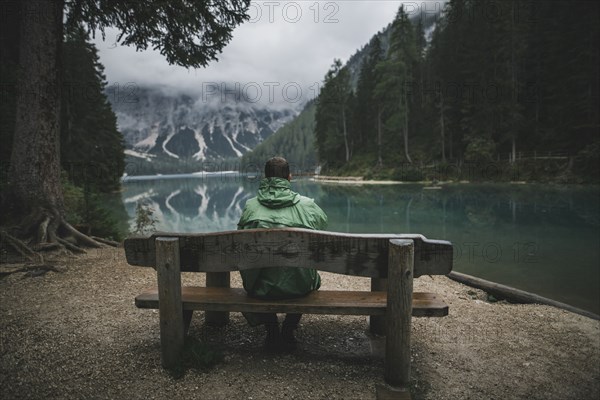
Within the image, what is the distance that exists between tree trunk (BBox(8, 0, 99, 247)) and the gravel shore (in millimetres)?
2143

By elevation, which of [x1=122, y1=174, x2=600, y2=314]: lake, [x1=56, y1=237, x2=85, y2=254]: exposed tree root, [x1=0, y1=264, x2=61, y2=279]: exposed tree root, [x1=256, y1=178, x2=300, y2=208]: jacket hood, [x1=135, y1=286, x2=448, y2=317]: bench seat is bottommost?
[x1=122, y1=174, x2=600, y2=314]: lake

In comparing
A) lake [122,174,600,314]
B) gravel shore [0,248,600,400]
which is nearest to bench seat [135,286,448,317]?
gravel shore [0,248,600,400]

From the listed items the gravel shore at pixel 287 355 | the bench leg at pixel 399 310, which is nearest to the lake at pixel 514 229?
the gravel shore at pixel 287 355

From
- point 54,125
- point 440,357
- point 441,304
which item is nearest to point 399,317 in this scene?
point 441,304

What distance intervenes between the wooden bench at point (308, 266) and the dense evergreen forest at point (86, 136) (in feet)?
25.6

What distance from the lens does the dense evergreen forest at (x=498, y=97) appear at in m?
29.2

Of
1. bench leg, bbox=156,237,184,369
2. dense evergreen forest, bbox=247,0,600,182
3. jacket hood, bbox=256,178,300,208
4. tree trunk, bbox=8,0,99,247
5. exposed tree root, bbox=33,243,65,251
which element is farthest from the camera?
dense evergreen forest, bbox=247,0,600,182

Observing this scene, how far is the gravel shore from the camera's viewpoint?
104 inches

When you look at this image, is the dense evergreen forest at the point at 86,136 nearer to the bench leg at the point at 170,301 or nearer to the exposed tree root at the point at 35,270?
the exposed tree root at the point at 35,270

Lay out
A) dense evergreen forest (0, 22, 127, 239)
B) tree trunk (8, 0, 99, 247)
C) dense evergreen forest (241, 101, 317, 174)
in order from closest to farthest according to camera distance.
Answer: tree trunk (8, 0, 99, 247) → dense evergreen forest (0, 22, 127, 239) → dense evergreen forest (241, 101, 317, 174)

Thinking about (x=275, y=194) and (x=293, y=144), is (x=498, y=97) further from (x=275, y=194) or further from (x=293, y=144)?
(x=293, y=144)

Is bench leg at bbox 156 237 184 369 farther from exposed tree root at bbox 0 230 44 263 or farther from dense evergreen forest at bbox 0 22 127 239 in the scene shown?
dense evergreen forest at bbox 0 22 127 239

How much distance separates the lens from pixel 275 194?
9.16 ft

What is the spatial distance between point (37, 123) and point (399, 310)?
762 centimetres
